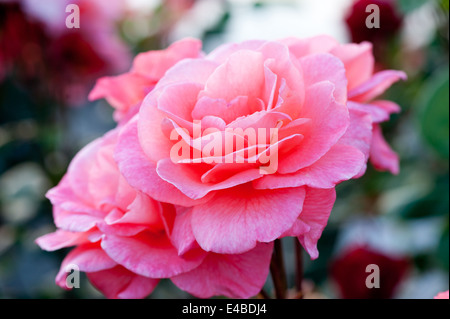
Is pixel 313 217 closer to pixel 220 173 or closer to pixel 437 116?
pixel 220 173

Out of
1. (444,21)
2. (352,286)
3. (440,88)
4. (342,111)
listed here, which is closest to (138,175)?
(342,111)

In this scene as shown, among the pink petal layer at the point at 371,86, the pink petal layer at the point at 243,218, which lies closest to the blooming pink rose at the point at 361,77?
the pink petal layer at the point at 371,86

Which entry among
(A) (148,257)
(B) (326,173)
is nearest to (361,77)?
(B) (326,173)

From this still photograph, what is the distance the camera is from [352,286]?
0.83 metres

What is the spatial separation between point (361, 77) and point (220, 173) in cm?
19

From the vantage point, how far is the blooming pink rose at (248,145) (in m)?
0.33

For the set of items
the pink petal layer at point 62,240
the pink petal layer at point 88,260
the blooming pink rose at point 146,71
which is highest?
the blooming pink rose at point 146,71

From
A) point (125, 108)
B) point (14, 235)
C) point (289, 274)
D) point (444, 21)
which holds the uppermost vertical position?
point (444, 21)

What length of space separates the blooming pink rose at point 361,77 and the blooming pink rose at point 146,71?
10 cm

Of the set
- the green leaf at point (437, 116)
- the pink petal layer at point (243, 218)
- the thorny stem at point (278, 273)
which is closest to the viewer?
the pink petal layer at point (243, 218)

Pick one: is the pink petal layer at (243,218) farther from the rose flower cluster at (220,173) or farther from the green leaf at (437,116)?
the green leaf at (437,116)

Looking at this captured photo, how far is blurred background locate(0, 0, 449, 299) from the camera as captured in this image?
0.93 meters
